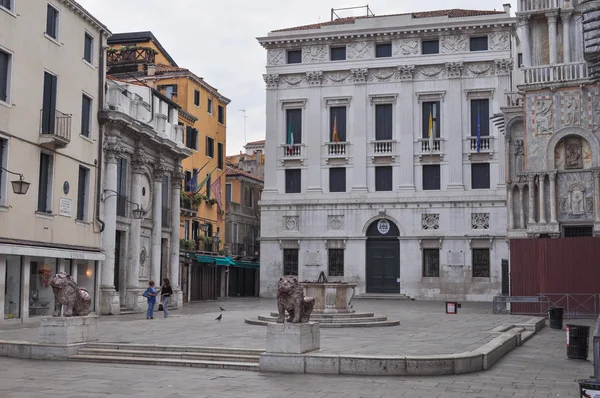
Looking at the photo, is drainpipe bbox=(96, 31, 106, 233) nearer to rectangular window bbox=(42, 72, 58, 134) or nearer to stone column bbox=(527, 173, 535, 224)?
rectangular window bbox=(42, 72, 58, 134)

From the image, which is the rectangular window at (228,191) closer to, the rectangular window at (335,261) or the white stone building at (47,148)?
the rectangular window at (335,261)

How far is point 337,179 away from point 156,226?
17431mm

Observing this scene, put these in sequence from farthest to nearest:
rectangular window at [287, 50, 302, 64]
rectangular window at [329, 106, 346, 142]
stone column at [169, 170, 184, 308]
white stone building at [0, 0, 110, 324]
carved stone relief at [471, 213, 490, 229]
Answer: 1. rectangular window at [287, 50, 302, 64]
2. rectangular window at [329, 106, 346, 142]
3. carved stone relief at [471, 213, 490, 229]
4. stone column at [169, 170, 184, 308]
5. white stone building at [0, 0, 110, 324]

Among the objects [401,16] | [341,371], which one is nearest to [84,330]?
[341,371]

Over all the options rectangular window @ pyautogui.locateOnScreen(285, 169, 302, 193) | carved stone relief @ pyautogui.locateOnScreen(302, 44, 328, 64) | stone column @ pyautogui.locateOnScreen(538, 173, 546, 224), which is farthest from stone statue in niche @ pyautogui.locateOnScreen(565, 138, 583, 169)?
carved stone relief @ pyautogui.locateOnScreen(302, 44, 328, 64)

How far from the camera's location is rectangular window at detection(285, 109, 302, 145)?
4994cm

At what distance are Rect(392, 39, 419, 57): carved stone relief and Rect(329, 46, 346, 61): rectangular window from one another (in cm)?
349

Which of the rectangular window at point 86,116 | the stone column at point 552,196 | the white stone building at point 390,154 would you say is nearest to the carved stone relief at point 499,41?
the white stone building at point 390,154

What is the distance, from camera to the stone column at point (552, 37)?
31.0 metres

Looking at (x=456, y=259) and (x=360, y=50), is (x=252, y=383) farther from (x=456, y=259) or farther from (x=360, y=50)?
(x=360, y=50)

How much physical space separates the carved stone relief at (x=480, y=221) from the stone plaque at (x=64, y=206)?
26.9 meters

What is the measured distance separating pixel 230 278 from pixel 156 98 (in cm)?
2138

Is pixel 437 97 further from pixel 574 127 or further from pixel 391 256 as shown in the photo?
pixel 574 127

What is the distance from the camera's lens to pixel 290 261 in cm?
4931
